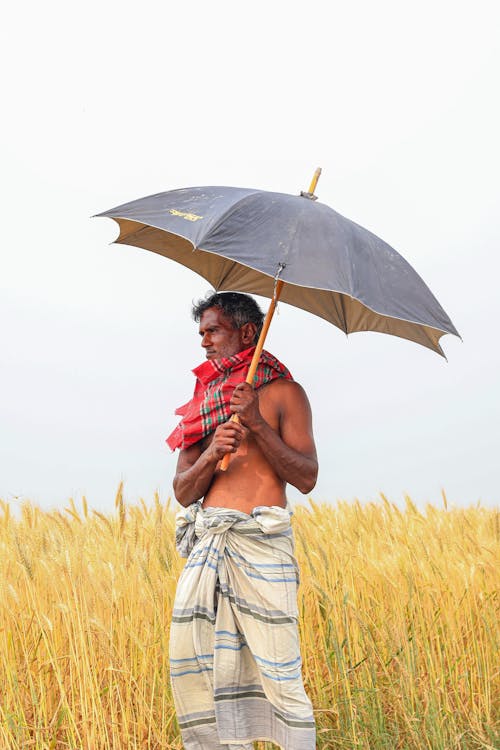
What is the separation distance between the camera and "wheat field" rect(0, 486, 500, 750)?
3.47m

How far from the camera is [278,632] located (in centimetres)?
289

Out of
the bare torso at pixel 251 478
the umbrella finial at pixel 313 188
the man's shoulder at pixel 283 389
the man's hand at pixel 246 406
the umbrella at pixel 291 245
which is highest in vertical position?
the umbrella finial at pixel 313 188

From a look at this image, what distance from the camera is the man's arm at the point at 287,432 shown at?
2.82 m

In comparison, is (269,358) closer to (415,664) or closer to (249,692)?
(249,692)

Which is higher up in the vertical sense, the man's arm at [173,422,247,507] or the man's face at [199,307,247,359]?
the man's face at [199,307,247,359]

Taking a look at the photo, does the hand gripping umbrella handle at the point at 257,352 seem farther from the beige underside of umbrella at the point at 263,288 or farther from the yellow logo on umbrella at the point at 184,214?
the beige underside of umbrella at the point at 263,288

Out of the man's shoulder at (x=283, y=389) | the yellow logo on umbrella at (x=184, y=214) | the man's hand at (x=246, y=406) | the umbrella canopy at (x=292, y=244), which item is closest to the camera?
the umbrella canopy at (x=292, y=244)

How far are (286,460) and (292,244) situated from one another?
0.75 metres

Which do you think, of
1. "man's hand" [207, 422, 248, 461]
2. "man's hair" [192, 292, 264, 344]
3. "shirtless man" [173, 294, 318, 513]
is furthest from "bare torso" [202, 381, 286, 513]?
"man's hair" [192, 292, 264, 344]

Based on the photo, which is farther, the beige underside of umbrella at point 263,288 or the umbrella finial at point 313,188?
the beige underside of umbrella at point 263,288

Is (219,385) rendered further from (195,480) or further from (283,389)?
(195,480)

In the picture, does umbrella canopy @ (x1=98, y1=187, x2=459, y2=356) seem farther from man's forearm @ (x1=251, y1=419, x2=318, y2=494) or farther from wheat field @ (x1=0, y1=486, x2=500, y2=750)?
wheat field @ (x1=0, y1=486, x2=500, y2=750)

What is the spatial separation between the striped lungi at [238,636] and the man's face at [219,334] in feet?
1.92

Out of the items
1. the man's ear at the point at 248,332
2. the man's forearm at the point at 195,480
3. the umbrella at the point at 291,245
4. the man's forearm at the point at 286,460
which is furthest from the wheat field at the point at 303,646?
the umbrella at the point at 291,245
